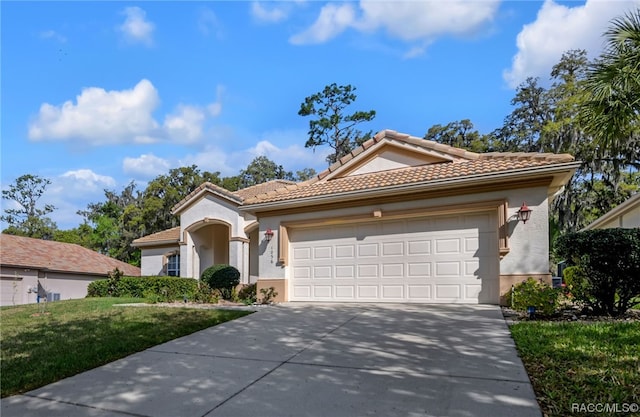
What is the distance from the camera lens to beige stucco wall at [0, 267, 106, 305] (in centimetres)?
2091

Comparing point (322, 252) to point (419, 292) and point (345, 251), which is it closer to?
point (345, 251)

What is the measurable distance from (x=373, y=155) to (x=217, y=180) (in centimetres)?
2537

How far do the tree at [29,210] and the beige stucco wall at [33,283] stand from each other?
2585cm

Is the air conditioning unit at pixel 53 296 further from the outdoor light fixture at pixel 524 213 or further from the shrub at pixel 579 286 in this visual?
the shrub at pixel 579 286

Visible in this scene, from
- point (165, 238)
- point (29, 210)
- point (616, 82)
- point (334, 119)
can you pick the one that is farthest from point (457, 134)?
point (29, 210)

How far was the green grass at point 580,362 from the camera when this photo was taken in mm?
3594

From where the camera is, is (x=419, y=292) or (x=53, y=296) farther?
(x=53, y=296)

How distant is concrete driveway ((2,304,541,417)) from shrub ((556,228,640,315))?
2077 millimetres

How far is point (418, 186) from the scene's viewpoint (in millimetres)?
10023

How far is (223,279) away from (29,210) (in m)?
45.8

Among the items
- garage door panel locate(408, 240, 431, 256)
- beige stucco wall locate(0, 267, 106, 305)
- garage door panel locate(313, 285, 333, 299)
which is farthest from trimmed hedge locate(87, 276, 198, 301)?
garage door panel locate(408, 240, 431, 256)

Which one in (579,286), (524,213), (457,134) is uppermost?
(457,134)

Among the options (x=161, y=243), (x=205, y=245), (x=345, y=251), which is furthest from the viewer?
(x=161, y=243)

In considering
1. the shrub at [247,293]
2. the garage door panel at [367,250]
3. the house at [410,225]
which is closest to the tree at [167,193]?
the shrub at [247,293]
